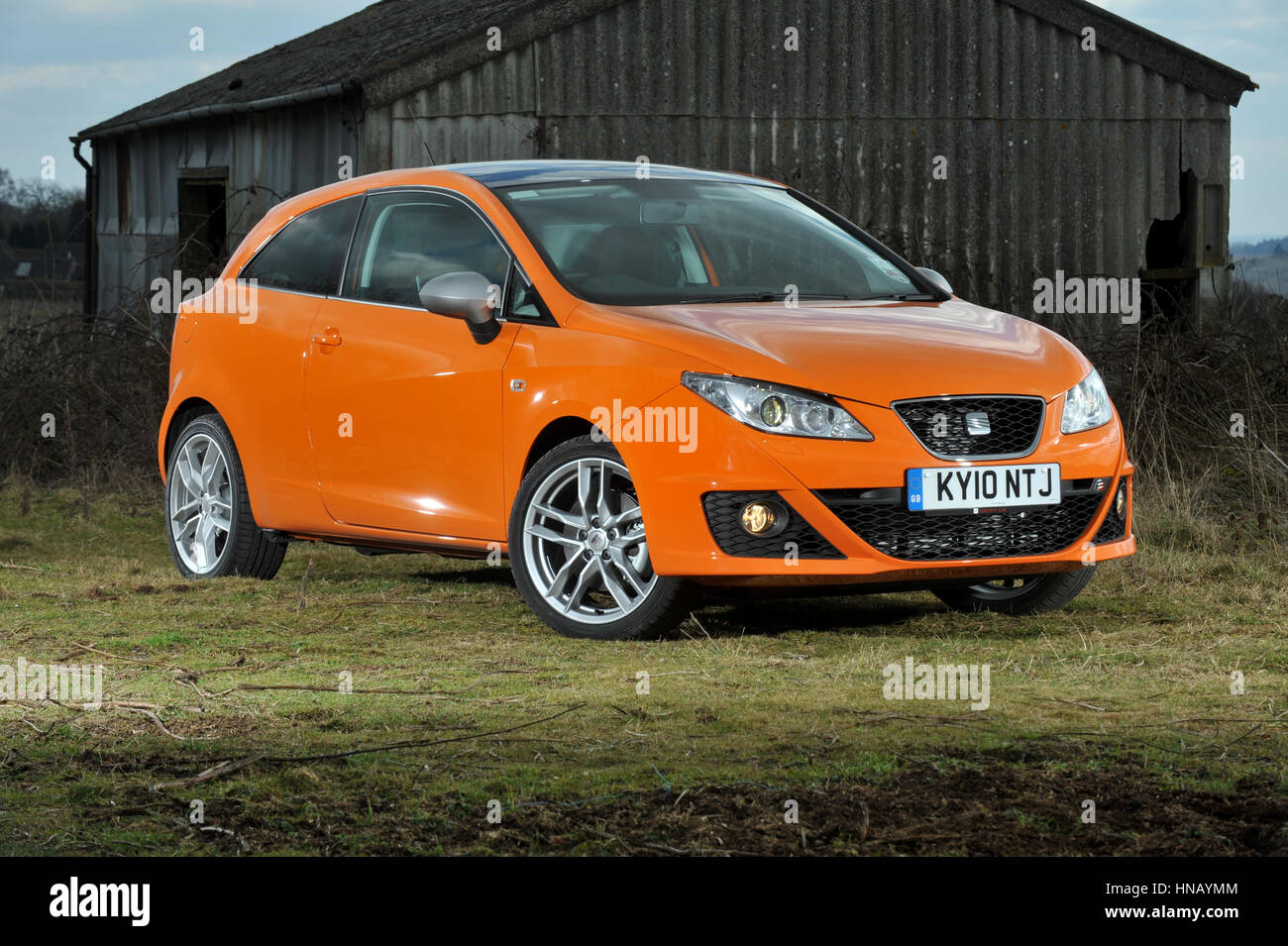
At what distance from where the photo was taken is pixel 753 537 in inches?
245

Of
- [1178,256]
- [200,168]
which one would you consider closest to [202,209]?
[200,168]

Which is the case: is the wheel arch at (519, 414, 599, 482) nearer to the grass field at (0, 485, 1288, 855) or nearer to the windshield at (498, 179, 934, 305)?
the windshield at (498, 179, 934, 305)

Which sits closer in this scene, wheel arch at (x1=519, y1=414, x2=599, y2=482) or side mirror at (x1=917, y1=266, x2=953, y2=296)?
wheel arch at (x1=519, y1=414, x2=599, y2=482)

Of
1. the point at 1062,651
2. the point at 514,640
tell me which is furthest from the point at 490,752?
the point at 1062,651

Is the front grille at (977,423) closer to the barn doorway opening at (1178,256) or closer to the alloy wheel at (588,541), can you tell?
the alloy wheel at (588,541)

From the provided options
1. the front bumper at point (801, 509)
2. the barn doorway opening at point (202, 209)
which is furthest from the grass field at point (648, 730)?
the barn doorway opening at point (202, 209)

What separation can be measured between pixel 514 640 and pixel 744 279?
178cm

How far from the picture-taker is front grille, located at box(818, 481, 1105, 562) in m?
6.23

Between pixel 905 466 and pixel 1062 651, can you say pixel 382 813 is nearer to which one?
pixel 905 466

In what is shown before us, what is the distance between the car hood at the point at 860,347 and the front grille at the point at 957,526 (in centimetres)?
36

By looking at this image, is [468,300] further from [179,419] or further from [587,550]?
[179,419]

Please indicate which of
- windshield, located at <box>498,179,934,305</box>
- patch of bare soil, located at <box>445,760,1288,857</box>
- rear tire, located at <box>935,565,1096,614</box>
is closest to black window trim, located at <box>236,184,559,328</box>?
windshield, located at <box>498,179,934,305</box>

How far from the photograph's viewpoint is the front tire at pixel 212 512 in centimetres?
864

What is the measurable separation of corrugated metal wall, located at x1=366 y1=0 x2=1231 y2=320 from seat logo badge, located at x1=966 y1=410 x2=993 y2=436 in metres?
10.4
